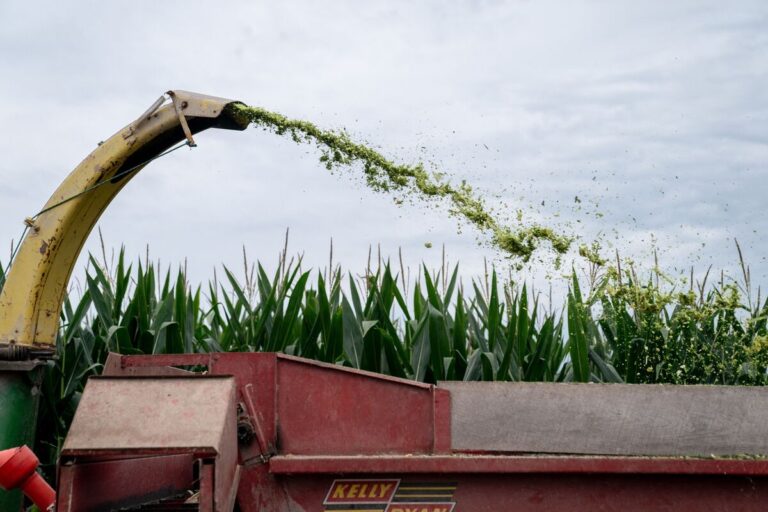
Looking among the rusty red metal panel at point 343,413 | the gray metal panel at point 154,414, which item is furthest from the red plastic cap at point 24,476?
the rusty red metal panel at point 343,413

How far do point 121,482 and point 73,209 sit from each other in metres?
1.99

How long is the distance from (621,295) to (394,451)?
238 centimetres

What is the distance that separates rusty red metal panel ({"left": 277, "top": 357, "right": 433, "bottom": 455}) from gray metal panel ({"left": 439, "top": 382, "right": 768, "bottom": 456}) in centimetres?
21

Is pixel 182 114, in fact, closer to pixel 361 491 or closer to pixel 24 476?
pixel 24 476

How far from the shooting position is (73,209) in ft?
15.5

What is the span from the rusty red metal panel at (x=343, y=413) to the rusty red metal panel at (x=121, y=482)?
0.47 metres

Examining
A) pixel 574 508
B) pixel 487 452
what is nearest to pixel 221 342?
pixel 487 452

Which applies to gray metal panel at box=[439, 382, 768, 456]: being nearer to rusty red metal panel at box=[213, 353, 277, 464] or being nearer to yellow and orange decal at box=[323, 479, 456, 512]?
yellow and orange decal at box=[323, 479, 456, 512]

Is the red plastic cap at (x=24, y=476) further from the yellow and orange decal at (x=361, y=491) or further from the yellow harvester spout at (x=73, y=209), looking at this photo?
the yellow and orange decal at (x=361, y=491)

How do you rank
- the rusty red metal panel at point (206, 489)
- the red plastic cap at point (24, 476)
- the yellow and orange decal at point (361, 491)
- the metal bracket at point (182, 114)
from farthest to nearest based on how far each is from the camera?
the metal bracket at point (182, 114) < the red plastic cap at point (24, 476) < the yellow and orange decal at point (361, 491) < the rusty red metal panel at point (206, 489)

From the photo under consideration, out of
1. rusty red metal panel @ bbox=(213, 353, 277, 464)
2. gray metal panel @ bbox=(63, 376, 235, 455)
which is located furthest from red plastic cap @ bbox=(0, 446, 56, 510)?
rusty red metal panel @ bbox=(213, 353, 277, 464)

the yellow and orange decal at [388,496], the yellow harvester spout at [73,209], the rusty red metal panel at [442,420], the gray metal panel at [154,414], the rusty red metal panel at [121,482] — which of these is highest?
the yellow harvester spout at [73,209]

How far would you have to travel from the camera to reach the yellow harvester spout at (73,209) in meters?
4.61

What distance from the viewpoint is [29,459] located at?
3.60 metres
